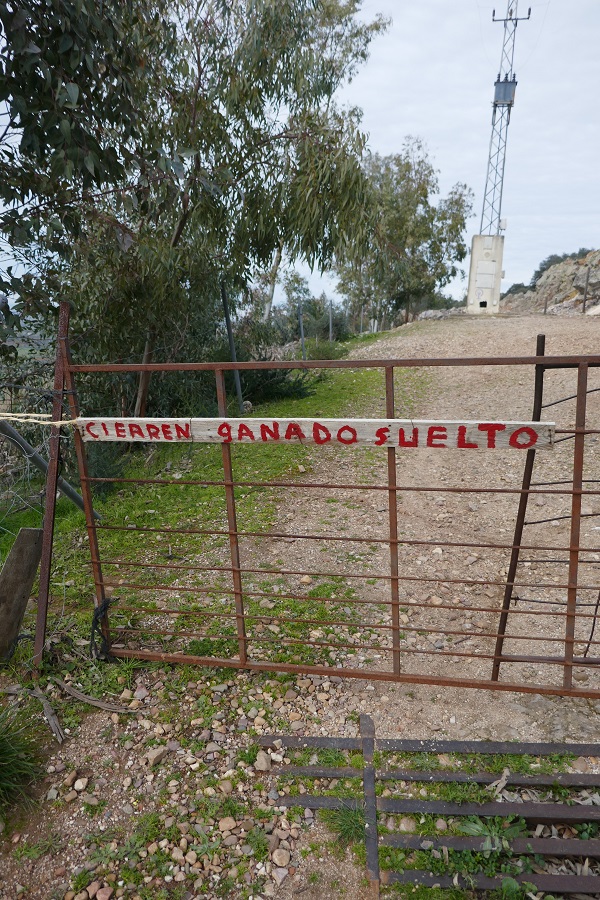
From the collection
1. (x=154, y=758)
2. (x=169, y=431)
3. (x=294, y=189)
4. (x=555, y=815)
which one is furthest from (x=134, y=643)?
(x=294, y=189)

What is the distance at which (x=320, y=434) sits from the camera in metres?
2.78

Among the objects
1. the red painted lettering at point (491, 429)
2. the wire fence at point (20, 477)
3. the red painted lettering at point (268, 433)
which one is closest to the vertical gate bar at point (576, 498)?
the red painted lettering at point (491, 429)

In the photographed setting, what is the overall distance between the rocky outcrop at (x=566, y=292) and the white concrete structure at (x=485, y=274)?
1.46 m

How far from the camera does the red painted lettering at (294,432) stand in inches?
111

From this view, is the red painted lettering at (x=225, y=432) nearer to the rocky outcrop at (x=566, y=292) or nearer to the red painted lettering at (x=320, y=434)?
the red painted lettering at (x=320, y=434)

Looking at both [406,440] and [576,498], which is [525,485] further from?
[406,440]

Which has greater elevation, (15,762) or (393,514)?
(393,514)

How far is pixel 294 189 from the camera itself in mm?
7039

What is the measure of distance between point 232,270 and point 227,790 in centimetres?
661

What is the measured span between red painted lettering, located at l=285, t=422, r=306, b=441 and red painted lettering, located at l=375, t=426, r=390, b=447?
0.35 meters

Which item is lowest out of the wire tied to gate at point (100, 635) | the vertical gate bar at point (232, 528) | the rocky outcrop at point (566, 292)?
the wire tied to gate at point (100, 635)

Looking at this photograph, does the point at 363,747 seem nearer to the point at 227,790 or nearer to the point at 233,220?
the point at 227,790

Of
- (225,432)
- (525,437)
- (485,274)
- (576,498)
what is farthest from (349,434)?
(485,274)

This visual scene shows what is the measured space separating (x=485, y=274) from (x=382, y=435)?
66.8 feet
